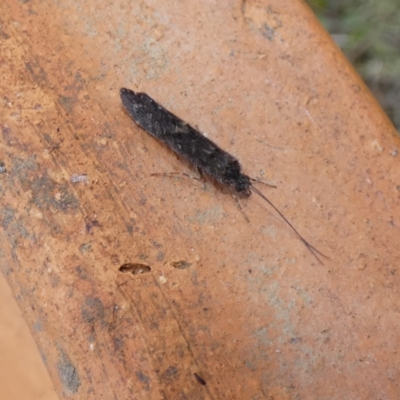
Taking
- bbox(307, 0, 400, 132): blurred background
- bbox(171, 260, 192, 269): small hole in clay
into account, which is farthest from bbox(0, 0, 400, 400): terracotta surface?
bbox(307, 0, 400, 132): blurred background

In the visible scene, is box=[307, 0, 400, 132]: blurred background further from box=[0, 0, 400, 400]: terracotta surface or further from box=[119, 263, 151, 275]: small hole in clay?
box=[119, 263, 151, 275]: small hole in clay

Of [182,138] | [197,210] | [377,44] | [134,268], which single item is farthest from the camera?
[377,44]

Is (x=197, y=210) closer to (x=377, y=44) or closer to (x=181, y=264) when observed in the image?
(x=181, y=264)

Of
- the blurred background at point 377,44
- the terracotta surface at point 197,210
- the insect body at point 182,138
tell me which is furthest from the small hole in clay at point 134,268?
the blurred background at point 377,44

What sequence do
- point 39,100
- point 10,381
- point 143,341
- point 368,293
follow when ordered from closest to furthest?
1. point 143,341
2. point 368,293
3. point 39,100
4. point 10,381

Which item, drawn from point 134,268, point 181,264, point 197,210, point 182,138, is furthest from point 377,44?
point 134,268

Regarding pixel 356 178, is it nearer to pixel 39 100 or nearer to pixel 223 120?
pixel 223 120

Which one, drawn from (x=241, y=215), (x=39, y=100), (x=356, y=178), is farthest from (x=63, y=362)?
(x=356, y=178)
